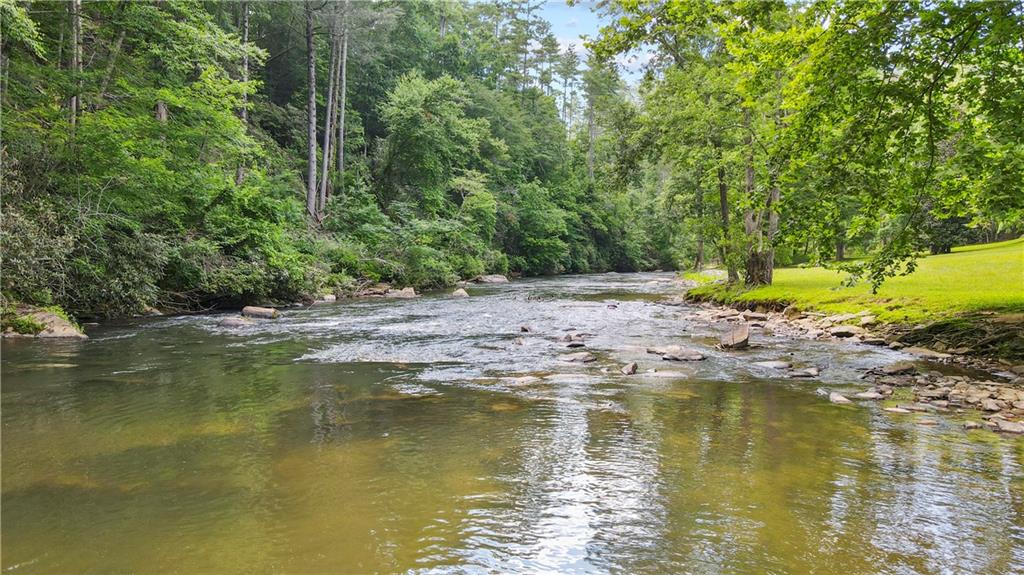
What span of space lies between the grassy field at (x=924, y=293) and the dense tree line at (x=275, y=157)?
9.66 metres

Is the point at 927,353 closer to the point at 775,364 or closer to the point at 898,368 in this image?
the point at 898,368

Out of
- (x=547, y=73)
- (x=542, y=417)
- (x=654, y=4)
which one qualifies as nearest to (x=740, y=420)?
(x=542, y=417)

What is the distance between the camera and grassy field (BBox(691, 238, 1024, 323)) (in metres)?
11.9

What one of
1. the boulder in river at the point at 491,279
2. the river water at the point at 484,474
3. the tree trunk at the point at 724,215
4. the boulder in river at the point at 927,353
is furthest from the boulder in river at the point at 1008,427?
the boulder in river at the point at 491,279

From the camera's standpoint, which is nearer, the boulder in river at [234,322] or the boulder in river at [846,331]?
the boulder in river at [846,331]

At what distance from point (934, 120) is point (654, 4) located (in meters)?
5.65

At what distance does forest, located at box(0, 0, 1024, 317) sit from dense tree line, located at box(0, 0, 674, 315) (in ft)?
0.37

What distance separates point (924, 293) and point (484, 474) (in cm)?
1363

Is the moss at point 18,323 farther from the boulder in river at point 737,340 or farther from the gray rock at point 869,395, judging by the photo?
the gray rock at point 869,395

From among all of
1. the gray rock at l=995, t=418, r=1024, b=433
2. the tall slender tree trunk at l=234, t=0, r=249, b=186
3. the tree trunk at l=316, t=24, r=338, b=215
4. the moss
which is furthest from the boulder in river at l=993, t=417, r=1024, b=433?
the tree trunk at l=316, t=24, r=338, b=215

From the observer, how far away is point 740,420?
6.51m

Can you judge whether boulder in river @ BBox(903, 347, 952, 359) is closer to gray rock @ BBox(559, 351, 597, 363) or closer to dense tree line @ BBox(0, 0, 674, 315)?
Result: gray rock @ BBox(559, 351, 597, 363)

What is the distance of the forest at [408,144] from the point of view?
371 inches

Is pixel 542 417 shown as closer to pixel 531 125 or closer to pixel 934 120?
pixel 934 120
